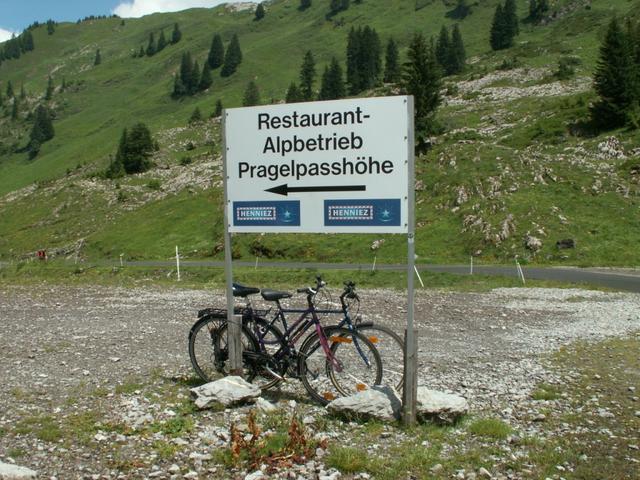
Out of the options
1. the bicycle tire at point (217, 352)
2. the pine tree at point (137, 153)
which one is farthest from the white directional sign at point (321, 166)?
the pine tree at point (137, 153)

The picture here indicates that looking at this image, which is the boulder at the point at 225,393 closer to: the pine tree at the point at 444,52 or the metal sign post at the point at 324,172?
the metal sign post at the point at 324,172

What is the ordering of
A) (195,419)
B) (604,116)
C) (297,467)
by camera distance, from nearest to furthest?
(297,467) < (195,419) < (604,116)

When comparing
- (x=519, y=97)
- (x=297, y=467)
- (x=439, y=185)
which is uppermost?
(x=519, y=97)

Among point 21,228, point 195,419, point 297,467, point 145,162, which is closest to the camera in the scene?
point 297,467

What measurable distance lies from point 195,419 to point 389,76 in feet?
466

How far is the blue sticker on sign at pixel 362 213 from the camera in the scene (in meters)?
8.14

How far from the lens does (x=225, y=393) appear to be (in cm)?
838

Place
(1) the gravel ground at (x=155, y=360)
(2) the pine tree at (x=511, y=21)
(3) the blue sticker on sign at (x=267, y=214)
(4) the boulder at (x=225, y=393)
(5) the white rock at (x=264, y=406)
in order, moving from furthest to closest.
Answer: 1. (2) the pine tree at (x=511, y=21)
2. (3) the blue sticker on sign at (x=267, y=214)
3. (4) the boulder at (x=225, y=393)
4. (5) the white rock at (x=264, y=406)
5. (1) the gravel ground at (x=155, y=360)

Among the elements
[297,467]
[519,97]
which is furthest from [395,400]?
[519,97]

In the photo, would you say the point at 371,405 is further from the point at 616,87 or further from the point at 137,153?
the point at 137,153

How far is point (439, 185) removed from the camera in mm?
54156

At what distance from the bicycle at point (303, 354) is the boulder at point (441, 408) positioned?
0.95 metres

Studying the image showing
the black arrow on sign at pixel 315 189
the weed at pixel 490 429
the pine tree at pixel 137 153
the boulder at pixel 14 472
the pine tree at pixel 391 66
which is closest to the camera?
the boulder at pixel 14 472

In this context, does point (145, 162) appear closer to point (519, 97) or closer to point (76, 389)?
point (519, 97)
